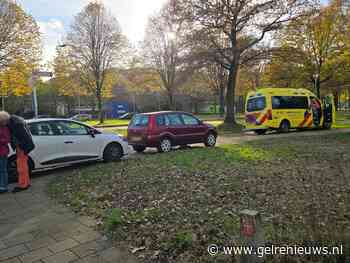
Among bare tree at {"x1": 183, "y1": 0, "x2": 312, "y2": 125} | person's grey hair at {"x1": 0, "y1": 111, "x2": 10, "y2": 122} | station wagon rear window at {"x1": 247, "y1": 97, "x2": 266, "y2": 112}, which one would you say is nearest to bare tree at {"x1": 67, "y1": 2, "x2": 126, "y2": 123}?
bare tree at {"x1": 183, "y1": 0, "x2": 312, "y2": 125}

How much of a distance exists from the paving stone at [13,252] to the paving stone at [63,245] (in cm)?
33

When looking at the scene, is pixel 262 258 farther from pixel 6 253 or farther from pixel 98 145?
pixel 98 145

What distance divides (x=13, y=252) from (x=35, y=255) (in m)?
0.34

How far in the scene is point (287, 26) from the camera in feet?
65.1

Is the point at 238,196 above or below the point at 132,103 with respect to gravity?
below

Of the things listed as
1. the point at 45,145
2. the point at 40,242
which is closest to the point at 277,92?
the point at 45,145

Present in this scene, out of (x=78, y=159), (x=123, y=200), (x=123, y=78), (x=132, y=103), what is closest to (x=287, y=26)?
(x=78, y=159)

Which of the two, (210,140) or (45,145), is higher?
(45,145)

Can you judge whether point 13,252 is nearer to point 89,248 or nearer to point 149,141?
point 89,248

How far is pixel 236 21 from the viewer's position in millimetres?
19469

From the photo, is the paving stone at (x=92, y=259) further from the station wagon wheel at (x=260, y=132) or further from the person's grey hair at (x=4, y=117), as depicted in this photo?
the station wagon wheel at (x=260, y=132)

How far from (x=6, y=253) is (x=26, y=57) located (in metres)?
21.6

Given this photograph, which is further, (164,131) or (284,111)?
(284,111)

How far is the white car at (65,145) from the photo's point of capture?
300 inches
